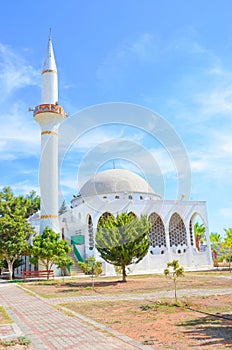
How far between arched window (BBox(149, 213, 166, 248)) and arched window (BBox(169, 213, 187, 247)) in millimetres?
1171

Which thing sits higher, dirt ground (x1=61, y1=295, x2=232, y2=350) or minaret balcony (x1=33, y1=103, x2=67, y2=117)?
minaret balcony (x1=33, y1=103, x2=67, y2=117)

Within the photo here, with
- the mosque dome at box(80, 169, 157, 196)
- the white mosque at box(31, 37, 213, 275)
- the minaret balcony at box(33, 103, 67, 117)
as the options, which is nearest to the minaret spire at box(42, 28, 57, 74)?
the white mosque at box(31, 37, 213, 275)

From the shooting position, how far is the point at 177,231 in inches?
1405

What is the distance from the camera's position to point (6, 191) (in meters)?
31.1

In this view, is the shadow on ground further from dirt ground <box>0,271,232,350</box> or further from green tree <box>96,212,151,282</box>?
green tree <box>96,212,151,282</box>

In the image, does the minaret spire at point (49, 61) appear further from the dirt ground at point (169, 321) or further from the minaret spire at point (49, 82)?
the dirt ground at point (169, 321)

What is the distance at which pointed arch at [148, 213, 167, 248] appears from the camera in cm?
3436

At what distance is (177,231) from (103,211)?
9.33m

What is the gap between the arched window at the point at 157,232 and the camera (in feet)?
113

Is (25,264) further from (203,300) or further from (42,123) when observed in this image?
(203,300)

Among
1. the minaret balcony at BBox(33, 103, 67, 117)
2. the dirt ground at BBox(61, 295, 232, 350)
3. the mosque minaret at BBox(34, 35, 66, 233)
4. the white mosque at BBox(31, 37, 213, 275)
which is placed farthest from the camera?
the minaret balcony at BBox(33, 103, 67, 117)

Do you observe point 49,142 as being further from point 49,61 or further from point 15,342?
point 15,342

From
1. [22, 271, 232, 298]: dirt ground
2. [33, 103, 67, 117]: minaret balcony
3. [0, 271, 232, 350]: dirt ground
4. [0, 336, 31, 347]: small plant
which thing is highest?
[33, 103, 67, 117]: minaret balcony

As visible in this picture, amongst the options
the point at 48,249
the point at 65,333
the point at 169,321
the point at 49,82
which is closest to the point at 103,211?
the point at 48,249
